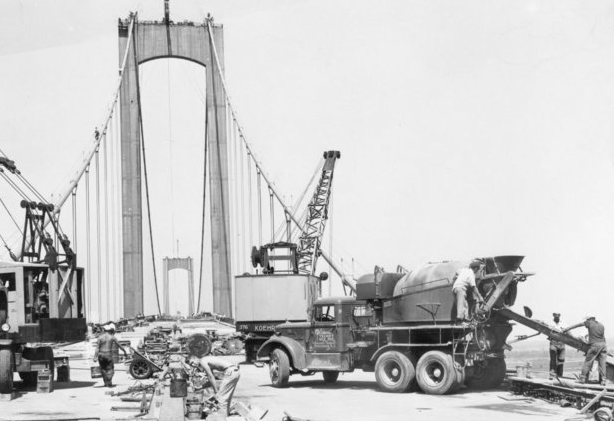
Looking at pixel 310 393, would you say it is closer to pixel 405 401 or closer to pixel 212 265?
pixel 405 401

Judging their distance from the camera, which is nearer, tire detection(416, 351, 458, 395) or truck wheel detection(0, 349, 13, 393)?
tire detection(416, 351, 458, 395)

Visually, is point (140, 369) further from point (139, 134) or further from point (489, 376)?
point (139, 134)

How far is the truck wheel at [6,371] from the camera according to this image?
66.3 feet

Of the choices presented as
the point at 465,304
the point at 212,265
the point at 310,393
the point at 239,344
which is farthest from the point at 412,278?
the point at 212,265

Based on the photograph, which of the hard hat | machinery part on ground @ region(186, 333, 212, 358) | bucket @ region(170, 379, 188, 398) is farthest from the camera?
the hard hat

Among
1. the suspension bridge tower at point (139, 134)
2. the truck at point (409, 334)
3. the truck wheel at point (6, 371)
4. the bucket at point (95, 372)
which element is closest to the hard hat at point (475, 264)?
the truck at point (409, 334)

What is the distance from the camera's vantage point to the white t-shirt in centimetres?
1917

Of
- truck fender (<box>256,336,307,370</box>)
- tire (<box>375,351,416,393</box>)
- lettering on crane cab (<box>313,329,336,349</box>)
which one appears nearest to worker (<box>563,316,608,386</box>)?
tire (<box>375,351,416,393</box>)

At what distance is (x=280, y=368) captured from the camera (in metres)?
21.9

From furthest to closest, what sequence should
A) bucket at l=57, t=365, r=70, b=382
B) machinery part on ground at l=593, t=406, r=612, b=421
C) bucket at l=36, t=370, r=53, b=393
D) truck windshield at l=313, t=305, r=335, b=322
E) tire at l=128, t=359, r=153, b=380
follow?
bucket at l=57, t=365, r=70, b=382, tire at l=128, t=359, r=153, b=380, truck windshield at l=313, t=305, r=335, b=322, bucket at l=36, t=370, r=53, b=393, machinery part on ground at l=593, t=406, r=612, b=421

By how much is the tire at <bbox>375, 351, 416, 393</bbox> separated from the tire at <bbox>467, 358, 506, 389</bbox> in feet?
5.03

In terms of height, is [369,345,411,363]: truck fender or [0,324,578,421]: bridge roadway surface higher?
[369,345,411,363]: truck fender

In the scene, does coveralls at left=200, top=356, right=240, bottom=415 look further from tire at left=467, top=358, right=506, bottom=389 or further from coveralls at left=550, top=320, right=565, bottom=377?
coveralls at left=550, top=320, right=565, bottom=377

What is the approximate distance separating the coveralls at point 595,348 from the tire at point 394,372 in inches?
134
